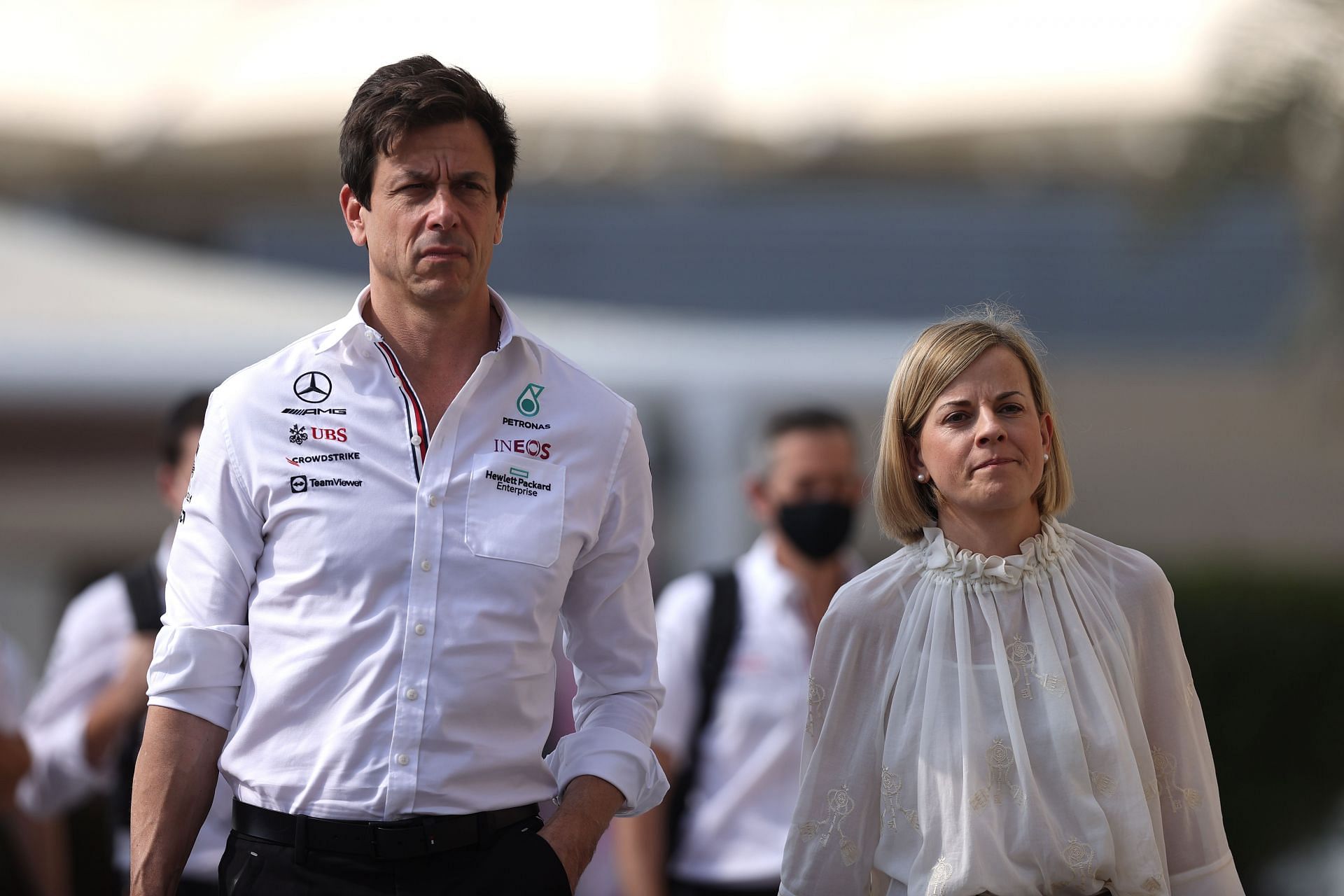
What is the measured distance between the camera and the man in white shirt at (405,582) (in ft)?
8.60

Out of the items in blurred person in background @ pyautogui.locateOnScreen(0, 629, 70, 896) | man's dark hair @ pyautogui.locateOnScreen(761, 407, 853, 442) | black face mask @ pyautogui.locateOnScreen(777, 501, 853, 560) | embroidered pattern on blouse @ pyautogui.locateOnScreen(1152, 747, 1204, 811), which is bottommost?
blurred person in background @ pyautogui.locateOnScreen(0, 629, 70, 896)

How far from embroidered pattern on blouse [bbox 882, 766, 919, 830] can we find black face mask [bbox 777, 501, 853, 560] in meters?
2.18

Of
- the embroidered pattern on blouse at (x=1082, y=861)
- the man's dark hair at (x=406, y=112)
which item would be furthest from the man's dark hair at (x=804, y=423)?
the embroidered pattern on blouse at (x=1082, y=861)

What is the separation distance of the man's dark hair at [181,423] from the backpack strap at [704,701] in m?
1.67

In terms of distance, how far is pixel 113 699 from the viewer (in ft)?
14.8

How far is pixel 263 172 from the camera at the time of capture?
14500 mm

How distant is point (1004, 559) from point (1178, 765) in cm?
48

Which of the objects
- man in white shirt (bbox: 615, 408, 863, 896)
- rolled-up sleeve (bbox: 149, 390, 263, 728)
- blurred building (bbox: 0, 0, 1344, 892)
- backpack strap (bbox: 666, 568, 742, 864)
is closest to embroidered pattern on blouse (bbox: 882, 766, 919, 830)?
rolled-up sleeve (bbox: 149, 390, 263, 728)

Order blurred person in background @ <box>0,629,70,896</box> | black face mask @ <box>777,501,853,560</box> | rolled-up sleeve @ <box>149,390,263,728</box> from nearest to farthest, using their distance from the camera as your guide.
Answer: rolled-up sleeve @ <box>149,390,263,728</box>, blurred person in background @ <box>0,629,70,896</box>, black face mask @ <box>777,501,853,560</box>

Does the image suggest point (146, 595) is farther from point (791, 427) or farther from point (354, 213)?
point (354, 213)

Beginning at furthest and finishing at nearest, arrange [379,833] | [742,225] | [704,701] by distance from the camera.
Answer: [742,225], [704,701], [379,833]

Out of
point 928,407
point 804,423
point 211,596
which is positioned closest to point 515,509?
point 211,596

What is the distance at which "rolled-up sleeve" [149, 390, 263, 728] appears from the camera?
2.71 meters

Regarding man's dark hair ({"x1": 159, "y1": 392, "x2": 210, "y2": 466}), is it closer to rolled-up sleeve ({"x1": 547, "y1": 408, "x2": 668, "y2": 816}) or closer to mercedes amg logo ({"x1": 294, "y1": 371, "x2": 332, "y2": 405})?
mercedes amg logo ({"x1": 294, "y1": 371, "x2": 332, "y2": 405})
